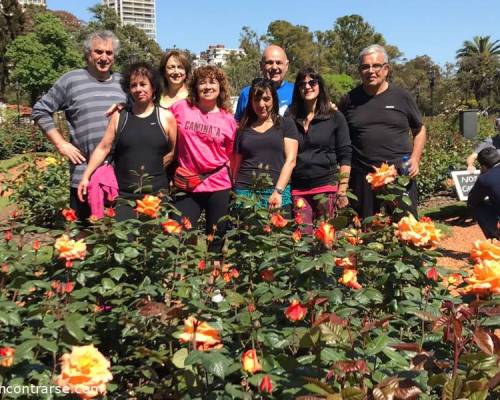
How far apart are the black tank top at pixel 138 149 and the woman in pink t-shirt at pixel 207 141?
19 centimetres

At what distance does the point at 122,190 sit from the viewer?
9.71ft

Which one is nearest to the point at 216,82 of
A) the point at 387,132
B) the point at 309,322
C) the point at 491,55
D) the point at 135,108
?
the point at 135,108

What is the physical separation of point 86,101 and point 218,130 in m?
0.71

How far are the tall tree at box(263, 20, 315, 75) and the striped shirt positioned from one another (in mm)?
A: 47491

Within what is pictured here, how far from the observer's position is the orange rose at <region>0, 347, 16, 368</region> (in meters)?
1.31

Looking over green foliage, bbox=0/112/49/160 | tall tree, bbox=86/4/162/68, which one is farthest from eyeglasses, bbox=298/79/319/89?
tall tree, bbox=86/4/162/68

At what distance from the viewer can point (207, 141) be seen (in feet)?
10.3

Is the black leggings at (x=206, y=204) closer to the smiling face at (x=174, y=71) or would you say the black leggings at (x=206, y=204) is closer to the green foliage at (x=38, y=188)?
the smiling face at (x=174, y=71)

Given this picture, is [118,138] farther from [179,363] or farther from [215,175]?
[179,363]

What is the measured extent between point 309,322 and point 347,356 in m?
0.18

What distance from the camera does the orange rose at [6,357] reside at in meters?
1.31

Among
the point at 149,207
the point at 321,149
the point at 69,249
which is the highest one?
the point at 321,149

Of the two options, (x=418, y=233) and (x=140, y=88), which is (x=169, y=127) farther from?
(x=418, y=233)

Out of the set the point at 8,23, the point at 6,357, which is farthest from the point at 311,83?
the point at 8,23
